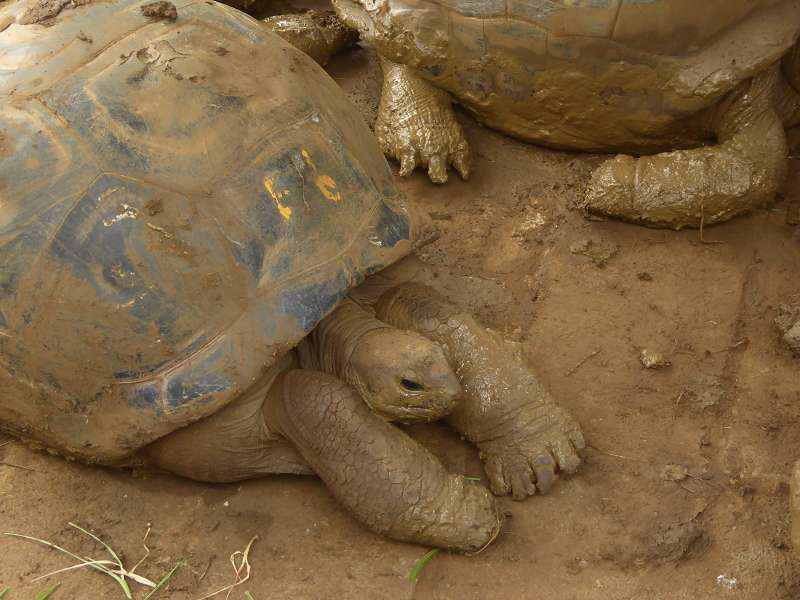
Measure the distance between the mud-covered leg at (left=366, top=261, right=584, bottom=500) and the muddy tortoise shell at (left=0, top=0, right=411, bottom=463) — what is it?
54 cm

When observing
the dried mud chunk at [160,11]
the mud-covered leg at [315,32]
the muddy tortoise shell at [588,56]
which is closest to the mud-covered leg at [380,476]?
the dried mud chunk at [160,11]

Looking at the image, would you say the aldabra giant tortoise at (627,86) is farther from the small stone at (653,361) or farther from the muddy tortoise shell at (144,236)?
the muddy tortoise shell at (144,236)

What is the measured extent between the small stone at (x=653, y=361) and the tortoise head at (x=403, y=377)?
3.86 ft

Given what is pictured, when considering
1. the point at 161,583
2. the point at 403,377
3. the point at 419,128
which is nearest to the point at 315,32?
the point at 419,128

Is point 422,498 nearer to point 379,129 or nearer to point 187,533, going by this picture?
point 187,533

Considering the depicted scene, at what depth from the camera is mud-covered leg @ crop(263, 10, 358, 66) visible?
5453 millimetres

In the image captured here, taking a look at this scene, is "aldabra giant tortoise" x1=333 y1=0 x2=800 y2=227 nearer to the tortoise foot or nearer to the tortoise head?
the tortoise foot

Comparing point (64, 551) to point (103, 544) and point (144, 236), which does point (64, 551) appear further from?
point (144, 236)

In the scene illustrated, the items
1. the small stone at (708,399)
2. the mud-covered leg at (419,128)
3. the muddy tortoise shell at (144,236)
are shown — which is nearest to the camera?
the muddy tortoise shell at (144,236)

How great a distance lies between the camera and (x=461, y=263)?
14.5ft

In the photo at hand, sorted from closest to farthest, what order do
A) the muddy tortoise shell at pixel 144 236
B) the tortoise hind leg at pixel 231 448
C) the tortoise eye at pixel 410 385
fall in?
1. the muddy tortoise shell at pixel 144 236
2. the tortoise eye at pixel 410 385
3. the tortoise hind leg at pixel 231 448

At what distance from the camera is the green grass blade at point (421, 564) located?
10.1 feet

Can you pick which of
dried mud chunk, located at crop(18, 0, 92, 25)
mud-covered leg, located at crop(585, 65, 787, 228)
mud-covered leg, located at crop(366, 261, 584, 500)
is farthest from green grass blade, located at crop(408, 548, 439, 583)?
dried mud chunk, located at crop(18, 0, 92, 25)

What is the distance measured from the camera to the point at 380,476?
308 cm
